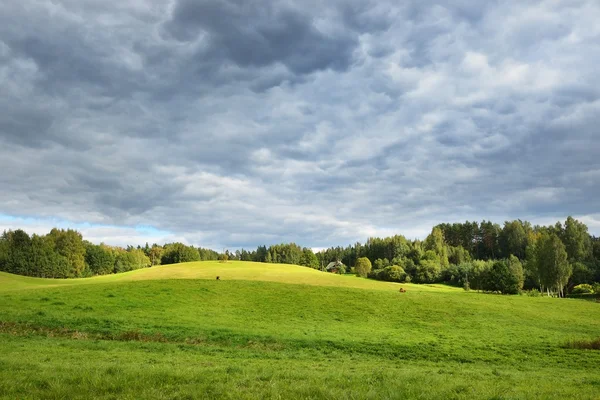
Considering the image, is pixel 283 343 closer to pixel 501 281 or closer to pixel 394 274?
pixel 501 281

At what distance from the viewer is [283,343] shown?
92.1ft

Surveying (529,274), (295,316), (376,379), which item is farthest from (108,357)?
(529,274)

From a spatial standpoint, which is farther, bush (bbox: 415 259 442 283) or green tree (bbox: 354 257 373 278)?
green tree (bbox: 354 257 373 278)

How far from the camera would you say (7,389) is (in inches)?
373

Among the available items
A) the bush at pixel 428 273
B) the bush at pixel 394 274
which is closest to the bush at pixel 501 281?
the bush at pixel 394 274

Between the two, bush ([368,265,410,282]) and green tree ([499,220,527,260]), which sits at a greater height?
green tree ([499,220,527,260])

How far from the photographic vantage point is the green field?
10.6 meters

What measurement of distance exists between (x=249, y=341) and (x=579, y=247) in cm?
16005

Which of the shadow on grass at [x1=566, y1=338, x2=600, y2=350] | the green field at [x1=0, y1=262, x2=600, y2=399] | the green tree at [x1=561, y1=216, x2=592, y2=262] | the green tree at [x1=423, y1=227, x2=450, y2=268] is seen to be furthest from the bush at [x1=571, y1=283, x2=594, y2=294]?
the shadow on grass at [x1=566, y1=338, x2=600, y2=350]

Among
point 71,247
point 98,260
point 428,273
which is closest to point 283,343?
point 428,273

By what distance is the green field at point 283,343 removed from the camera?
10625mm

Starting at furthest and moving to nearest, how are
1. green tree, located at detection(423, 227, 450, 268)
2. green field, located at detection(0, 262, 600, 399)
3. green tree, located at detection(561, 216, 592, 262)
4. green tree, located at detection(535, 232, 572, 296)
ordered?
green tree, located at detection(423, 227, 450, 268) < green tree, located at detection(561, 216, 592, 262) < green tree, located at detection(535, 232, 572, 296) < green field, located at detection(0, 262, 600, 399)

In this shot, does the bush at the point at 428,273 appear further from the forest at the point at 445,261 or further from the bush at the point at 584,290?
the bush at the point at 584,290

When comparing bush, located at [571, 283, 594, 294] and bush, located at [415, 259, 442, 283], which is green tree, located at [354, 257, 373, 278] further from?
bush, located at [571, 283, 594, 294]
